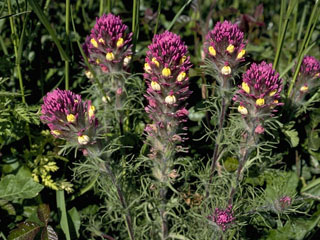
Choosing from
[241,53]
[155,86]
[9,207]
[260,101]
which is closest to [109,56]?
[155,86]

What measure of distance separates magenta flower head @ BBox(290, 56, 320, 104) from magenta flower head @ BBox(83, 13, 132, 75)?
2.68 ft

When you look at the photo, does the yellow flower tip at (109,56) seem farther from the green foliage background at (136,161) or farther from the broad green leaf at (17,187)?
the broad green leaf at (17,187)

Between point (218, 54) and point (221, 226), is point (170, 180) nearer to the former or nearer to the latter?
point (221, 226)

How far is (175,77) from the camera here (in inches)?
52.6

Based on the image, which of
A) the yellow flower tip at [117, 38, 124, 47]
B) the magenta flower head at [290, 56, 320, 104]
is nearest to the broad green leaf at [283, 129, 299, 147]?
the magenta flower head at [290, 56, 320, 104]

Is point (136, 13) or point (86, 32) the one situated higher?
point (136, 13)

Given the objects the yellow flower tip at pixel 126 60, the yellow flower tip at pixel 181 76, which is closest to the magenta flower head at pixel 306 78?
the yellow flower tip at pixel 181 76

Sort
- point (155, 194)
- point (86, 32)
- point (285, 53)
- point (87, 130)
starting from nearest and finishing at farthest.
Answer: point (87, 130) → point (155, 194) → point (285, 53) → point (86, 32)

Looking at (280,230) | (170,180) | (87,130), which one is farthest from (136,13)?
(280,230)

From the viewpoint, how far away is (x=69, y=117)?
3.97 ft

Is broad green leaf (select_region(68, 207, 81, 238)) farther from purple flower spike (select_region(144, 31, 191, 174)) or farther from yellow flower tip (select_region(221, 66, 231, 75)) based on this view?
yellow flower tip (select_region(221, 66, 231, 75))

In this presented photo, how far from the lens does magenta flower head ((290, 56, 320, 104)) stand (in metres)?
1.69

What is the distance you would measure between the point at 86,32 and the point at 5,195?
1.23m

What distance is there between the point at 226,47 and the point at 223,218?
25.6 inches
